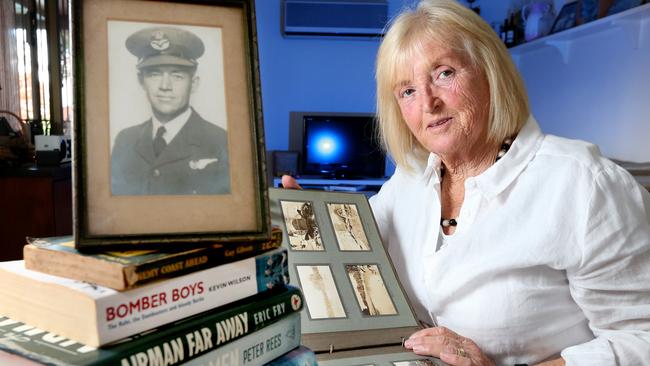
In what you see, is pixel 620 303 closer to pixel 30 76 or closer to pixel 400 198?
pixel 400 198

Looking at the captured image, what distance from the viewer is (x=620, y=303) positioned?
802 mm

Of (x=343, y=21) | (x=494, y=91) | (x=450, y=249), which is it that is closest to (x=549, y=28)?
(x=343, y=21)

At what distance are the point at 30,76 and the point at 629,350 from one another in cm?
341

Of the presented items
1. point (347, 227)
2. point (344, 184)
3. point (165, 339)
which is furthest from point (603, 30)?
point (165, 339)

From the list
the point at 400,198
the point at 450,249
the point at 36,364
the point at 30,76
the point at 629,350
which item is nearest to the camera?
the point at 36,364

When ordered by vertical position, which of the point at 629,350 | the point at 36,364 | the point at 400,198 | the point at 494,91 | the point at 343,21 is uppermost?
the point at 343,21

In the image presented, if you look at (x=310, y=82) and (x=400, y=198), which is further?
(x=310, y=82)

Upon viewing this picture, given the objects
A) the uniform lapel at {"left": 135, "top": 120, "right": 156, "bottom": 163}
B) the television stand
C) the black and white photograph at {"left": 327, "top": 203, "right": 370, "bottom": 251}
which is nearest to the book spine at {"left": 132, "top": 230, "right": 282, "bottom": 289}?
the uniform lapel at {"left": 135, "top": 120, "right": 156, "bottom": 163}

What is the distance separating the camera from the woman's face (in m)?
0.97

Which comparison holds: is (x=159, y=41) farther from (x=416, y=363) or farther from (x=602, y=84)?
(x=602, y=84)

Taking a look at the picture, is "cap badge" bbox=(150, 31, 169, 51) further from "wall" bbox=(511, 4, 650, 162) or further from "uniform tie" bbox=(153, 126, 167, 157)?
"wall" bbox=(511, 4, 650, 162)

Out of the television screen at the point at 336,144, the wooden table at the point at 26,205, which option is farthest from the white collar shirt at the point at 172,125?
the television screen at the point at 336,144

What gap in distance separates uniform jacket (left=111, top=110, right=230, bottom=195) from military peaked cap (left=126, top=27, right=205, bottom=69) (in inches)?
2.2

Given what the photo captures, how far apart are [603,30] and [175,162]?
9.58 ft
